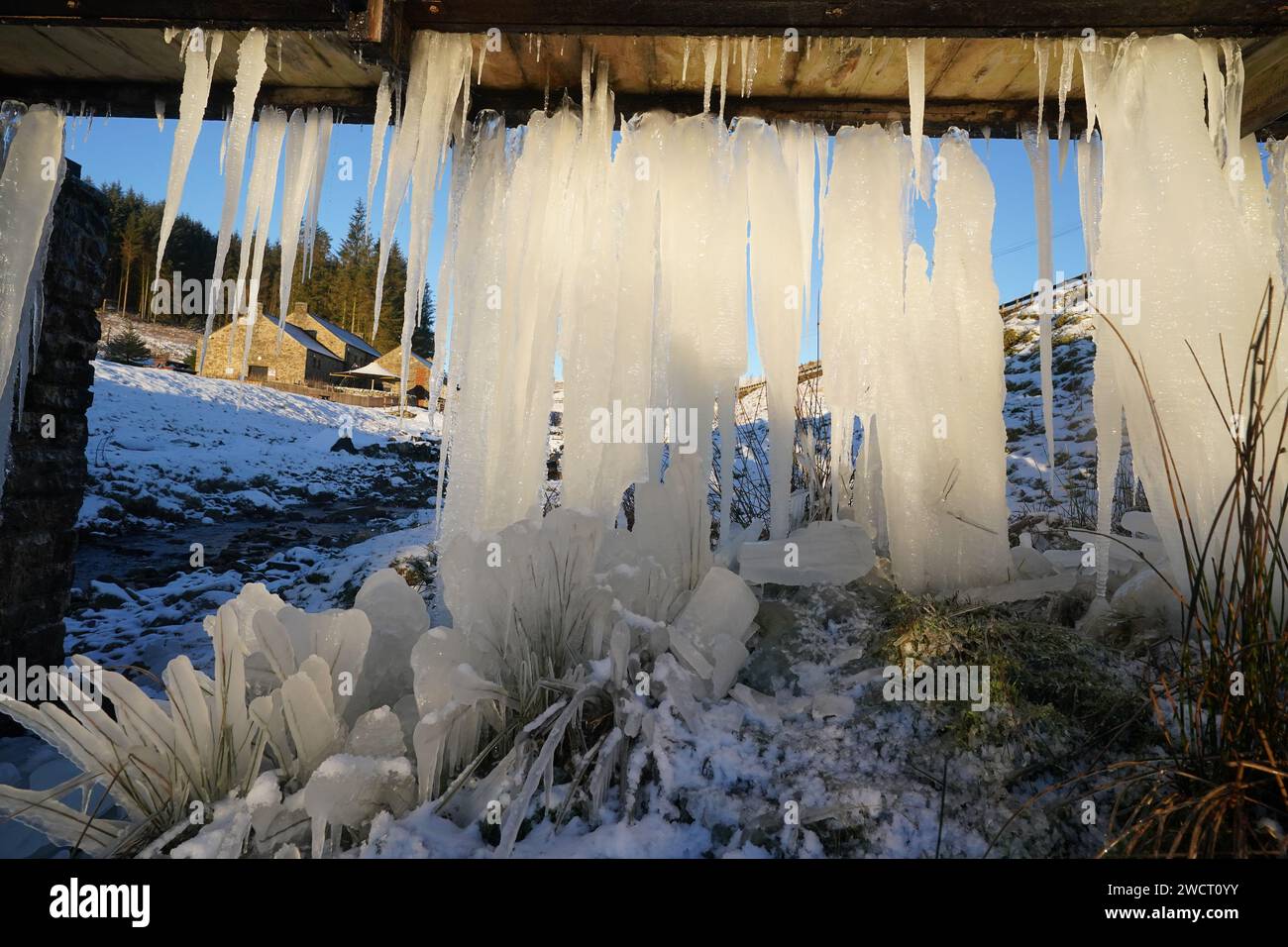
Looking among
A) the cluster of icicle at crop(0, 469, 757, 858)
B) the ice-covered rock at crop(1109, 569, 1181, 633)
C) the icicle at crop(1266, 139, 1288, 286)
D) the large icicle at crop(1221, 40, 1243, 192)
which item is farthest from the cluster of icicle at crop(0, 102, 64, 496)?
the icicle at crop(1266, 139, 1288, 286)

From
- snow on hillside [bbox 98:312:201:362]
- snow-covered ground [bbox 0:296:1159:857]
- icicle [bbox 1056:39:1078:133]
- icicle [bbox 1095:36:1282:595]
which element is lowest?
snow-covered ground [bbox 0:296:1159:857]

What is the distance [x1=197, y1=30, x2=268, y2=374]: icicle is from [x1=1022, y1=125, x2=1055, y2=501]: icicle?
307 centimetres

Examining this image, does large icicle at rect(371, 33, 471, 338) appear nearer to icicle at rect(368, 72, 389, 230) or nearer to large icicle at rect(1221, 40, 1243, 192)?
icicle at rect(368, 72, 389, 230)

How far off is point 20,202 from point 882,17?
11.7 feet

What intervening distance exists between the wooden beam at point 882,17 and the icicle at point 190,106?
0.86 m

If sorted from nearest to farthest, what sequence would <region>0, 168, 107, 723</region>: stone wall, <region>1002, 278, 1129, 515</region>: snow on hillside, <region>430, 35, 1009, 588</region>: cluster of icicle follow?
<region>430, 35, 1009, 588</region>: cluster of icicle → <region>0, 168, 107, 723</region>: stone wall → <region>1002, 278, 1129, 515</region>: snow on hillside

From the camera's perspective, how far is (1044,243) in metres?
2.62

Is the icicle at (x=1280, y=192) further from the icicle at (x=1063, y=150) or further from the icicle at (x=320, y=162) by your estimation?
the icicle at (x=320, y=162)

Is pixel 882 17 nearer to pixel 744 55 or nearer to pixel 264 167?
pixel 744 55

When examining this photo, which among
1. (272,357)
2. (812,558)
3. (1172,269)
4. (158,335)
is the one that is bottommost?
(812,558)

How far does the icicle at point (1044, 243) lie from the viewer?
8.27ft

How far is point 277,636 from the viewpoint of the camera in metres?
1.70

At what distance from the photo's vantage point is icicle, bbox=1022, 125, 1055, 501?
2520 millimetres

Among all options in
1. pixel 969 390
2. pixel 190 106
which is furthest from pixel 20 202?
pixel 969 390
